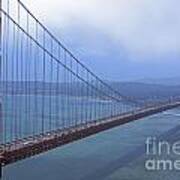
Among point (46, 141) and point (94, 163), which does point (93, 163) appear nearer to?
point (94, 163)

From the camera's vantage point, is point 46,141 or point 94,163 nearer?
point 46,141

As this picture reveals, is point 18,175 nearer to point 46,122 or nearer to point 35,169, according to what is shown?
point 35,169

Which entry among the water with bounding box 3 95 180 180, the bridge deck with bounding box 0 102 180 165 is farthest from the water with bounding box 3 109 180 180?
the bridge deck with bounding box 0 102 180 165

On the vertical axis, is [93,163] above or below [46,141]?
below

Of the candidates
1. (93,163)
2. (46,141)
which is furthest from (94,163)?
(46,141)

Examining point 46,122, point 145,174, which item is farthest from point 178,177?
point 46,122

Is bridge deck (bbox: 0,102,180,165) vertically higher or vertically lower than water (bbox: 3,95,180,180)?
higher

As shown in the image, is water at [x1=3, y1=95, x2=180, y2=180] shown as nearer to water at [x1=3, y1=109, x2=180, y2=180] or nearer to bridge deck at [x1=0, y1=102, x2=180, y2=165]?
water at [x1=3, y1=109, x2=180, y2=180]

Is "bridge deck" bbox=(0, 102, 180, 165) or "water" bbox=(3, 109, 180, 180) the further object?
"water" bbox=(3, 109, 180, 180)
